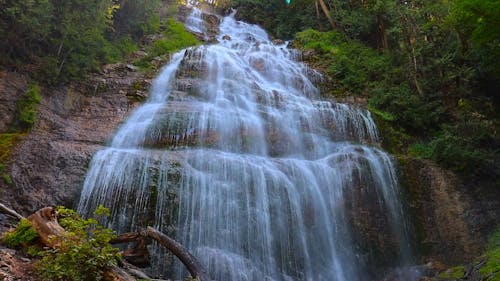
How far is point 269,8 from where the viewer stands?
27.4m

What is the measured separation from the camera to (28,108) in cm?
1071

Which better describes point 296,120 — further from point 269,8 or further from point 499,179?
point 269,8

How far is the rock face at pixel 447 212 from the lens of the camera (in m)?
9.78

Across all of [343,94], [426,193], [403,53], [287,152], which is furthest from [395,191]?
[403,53]

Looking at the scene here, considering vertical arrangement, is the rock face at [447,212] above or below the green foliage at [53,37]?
below

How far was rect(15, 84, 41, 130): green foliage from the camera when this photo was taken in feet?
34.2

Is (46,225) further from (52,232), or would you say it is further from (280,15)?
(280,15)

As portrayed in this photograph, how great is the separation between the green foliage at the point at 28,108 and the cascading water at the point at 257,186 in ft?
Result: 7.22

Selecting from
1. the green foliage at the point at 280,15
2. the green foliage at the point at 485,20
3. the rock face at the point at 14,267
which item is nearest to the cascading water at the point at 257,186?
the rock face at the point at 14,267

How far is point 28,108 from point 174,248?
7161 millimetres

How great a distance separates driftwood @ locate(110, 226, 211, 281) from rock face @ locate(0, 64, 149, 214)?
3.05 meters

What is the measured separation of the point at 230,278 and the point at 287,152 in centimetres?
475

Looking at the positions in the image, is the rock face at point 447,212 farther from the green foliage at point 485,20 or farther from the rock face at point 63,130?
the rock face at point 63,130

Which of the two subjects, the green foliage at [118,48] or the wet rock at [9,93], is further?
the green foliage at [118,48]
